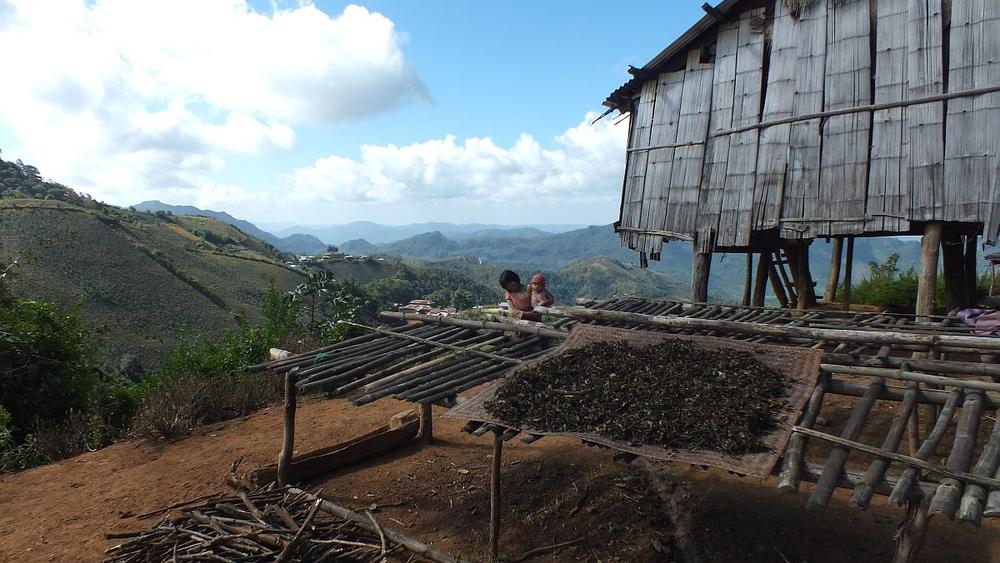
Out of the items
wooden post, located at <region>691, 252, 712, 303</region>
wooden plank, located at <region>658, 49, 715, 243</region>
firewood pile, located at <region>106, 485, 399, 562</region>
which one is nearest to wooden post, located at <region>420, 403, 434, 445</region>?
firewood pile, located at <region>106, 485, 399, 562</region>

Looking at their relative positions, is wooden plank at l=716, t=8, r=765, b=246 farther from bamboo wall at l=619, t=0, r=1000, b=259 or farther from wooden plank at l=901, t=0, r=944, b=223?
wooden plank at l=901, t=0, r=944, b=223

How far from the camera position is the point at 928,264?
6941 millimetres

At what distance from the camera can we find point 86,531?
212 inches

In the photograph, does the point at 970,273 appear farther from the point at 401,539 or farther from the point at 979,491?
the point at 401,539

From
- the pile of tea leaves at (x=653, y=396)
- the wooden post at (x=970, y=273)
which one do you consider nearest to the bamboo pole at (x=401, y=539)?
the pile of tea leaves at (x=653, y=396)

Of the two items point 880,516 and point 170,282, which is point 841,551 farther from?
point 170,282

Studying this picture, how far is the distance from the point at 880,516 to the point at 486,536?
3.54 meters

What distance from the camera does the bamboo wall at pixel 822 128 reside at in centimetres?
643

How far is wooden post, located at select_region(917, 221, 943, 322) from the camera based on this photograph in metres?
6.73

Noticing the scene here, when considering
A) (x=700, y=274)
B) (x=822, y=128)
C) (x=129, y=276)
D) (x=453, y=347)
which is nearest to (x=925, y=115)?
(x=822, y=128)

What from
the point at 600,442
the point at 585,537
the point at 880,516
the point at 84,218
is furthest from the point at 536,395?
the point at 84,218

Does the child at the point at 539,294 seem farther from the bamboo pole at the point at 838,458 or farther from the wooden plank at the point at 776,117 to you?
the bamboo pole at the point at 838,458

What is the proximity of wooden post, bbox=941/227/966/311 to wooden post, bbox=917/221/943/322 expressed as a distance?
86.3 inches

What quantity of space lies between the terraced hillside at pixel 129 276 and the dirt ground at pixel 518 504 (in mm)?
24693
